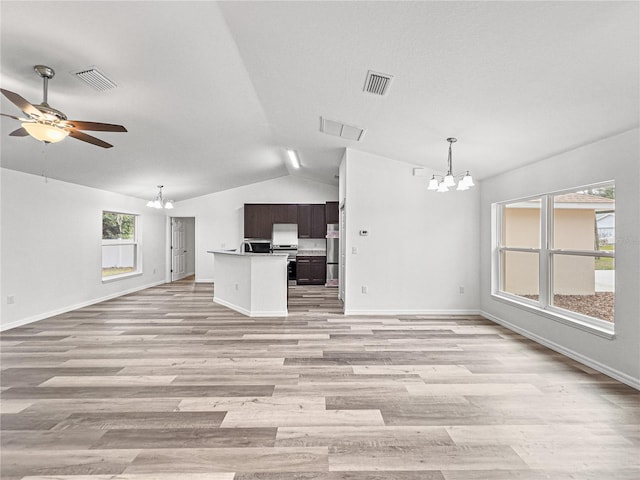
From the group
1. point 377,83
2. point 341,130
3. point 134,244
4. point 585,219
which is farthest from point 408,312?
point 134,244

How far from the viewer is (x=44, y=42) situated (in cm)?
233

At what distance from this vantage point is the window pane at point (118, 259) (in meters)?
6.90

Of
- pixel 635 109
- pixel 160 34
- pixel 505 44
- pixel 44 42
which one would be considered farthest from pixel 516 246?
pixel 44 42

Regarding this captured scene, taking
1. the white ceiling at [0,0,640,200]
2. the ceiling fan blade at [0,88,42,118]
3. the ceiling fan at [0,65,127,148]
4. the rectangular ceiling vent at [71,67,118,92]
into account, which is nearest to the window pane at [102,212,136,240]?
the white ceiling at [0,0,640,200]

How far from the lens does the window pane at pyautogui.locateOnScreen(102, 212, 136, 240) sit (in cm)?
682

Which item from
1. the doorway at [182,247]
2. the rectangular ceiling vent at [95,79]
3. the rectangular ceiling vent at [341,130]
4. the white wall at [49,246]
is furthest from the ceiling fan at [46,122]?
the doorway at [182,247]

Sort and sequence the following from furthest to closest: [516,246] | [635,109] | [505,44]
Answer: [516,246], [635,109], [505,44]

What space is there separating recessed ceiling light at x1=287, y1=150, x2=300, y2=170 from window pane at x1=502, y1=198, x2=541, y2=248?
12.4 ft

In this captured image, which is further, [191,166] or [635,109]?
[191,166]

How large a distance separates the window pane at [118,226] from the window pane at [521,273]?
7.61 metres

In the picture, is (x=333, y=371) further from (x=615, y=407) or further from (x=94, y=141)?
(x=94, y=141)

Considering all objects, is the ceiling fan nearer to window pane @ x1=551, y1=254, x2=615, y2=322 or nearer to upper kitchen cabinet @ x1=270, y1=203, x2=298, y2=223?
window pane @ x1=551, y1=254, x2=615, y2=322

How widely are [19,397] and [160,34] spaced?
3062 millimetres

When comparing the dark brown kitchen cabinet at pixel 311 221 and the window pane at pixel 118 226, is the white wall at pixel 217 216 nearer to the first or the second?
the dark brown kitchen cabinet at pixel 311 221
